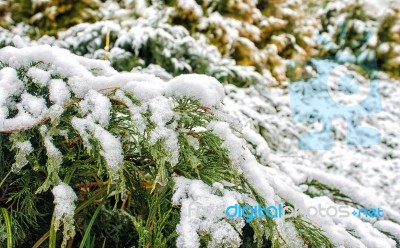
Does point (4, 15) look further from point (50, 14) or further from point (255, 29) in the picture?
point (255, 29)

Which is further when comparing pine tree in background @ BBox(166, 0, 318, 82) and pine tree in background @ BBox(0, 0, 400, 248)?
pine tree in background @ BBox(166, 0, 318, 82)

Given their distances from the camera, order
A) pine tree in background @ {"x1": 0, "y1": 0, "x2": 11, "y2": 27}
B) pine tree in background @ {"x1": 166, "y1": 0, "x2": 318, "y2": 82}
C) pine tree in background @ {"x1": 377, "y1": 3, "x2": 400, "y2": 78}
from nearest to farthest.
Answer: pine tree in background @ {"x1": 0, "y1": 0, "x2": 11, "y2": 27} < pine tree in background @ {"x1": 166, "y1": 0, "x2": 318, "y2": 82} < pine tree in background @ {"x1": 377, "y1": 3, "x2": 400, "y2": 78}

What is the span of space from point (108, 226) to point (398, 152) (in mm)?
3090

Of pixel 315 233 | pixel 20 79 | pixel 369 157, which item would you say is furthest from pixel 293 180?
pixel 369 157

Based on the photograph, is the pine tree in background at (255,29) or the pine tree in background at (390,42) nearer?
the pine tree in background at (255,29)

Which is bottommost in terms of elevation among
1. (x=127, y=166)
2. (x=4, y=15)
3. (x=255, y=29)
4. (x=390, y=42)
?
(x=4, y=15)

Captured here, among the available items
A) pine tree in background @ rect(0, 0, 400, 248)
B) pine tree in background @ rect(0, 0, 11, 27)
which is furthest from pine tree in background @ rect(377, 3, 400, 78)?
pine tree in background @ rect(0, 0, 400, 248)

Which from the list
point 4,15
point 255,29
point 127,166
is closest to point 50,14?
point 4,15

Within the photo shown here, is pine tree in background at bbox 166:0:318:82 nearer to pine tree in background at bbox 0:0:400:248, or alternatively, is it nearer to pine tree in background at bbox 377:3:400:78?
pine tree in background at bbox 377:3:400:78

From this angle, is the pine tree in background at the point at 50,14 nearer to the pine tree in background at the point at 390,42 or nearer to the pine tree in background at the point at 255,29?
the pine tree in background at the point at 255,29

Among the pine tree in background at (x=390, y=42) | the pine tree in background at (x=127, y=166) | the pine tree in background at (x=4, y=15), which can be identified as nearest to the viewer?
the pine tree in background at (x=127, y=166)

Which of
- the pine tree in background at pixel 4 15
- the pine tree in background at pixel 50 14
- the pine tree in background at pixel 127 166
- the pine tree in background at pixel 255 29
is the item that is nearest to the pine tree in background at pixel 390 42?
the pine tree in background at pixel 255 29

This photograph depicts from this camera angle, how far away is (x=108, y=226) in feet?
4.10

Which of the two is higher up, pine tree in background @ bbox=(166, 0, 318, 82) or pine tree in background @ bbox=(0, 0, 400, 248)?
pine tree in background @ bbox=(0, 0, 400, 248)
